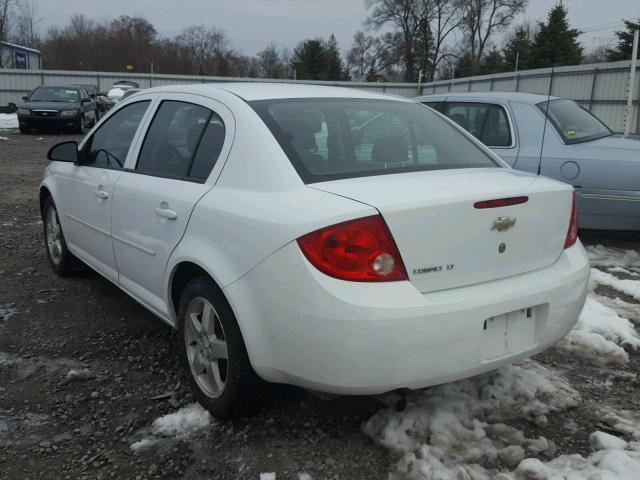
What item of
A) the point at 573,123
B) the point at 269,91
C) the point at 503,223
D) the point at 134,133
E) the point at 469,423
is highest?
the point at 269,91

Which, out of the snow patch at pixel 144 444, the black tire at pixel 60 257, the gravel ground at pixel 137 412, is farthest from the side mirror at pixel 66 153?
the snow patch at pixel 144 444

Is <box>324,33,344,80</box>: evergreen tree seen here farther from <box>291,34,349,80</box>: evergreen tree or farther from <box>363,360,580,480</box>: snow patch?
<box>363,360,580,480</box>: snow patch

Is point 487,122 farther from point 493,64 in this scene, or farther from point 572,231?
point 493,64

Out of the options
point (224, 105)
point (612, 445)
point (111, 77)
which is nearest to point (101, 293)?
point (224, 105)

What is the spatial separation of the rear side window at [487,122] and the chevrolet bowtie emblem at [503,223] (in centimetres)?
367

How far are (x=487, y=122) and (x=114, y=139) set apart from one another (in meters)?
3.77

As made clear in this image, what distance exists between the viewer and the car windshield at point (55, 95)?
20125mm

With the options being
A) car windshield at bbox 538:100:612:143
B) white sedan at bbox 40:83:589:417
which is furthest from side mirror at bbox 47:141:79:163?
car windshield at bbox 538:100:612:143

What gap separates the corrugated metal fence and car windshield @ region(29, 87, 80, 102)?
255 inches

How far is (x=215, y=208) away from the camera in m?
2.71

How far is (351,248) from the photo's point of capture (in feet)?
7.46

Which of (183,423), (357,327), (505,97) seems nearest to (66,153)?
(183,423)

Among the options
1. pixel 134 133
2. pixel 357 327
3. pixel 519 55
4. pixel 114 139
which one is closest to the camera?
pixel 357 327

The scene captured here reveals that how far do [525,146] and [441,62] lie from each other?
2267 inches
